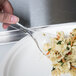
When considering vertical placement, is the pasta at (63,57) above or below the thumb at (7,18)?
below

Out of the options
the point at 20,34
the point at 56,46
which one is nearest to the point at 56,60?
the point at 56,46

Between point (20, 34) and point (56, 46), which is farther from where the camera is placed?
point (20, 34)

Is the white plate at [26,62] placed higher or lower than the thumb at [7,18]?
lower

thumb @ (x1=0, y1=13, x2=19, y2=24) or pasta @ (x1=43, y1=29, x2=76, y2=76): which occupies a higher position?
thumb @ (x1=0, y1=13, x2=19, y2=24)

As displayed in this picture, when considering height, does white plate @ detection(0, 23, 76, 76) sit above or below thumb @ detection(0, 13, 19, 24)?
below

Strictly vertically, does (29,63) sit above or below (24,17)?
below

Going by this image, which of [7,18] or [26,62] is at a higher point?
[7,18]

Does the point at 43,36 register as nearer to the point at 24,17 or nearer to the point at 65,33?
the point at 65,33
